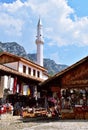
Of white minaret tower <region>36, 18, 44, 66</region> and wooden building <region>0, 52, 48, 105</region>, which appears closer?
wooden building <region>0, 52, 48, 105</region>

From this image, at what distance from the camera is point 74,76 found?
19781 millimetres

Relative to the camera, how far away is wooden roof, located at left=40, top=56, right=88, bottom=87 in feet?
63.3

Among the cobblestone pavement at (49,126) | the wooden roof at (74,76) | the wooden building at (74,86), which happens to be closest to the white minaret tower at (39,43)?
the wooden building at (74,86)

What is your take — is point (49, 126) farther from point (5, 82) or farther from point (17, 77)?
point (17, 77)

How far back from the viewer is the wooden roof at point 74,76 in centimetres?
1930

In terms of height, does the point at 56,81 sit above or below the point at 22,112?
above

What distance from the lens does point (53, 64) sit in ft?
480

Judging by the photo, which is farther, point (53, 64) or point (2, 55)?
point (53, 64)

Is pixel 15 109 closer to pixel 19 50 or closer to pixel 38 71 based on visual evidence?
pixel 38 71

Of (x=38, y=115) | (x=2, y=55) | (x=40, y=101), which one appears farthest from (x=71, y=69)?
(x=2, y=55)

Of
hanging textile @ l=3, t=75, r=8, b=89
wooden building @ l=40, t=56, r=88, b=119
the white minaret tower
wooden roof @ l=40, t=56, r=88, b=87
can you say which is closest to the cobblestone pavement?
wooden building @ l=40, t=56, r=88, b=119

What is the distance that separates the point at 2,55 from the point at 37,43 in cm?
2088

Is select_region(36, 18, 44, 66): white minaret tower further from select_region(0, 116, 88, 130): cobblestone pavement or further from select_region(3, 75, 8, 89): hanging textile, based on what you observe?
select_region(0, 116, 88, 130): cobblestone pavement

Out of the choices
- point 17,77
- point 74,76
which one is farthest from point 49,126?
point 17,77
